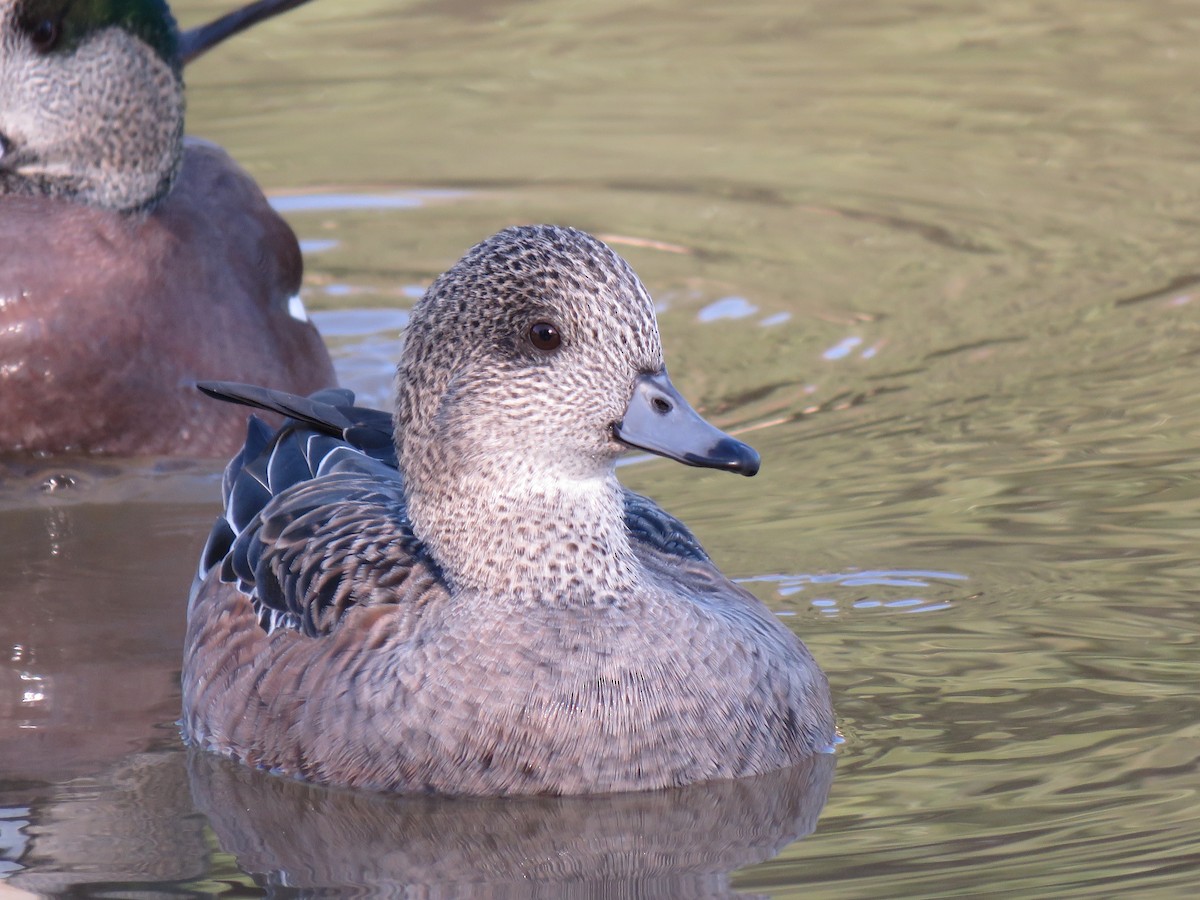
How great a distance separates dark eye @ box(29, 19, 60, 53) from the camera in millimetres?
7777

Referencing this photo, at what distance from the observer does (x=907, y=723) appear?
5.29 metres

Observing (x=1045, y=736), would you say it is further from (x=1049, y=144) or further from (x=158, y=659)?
(x=1049, y=144)

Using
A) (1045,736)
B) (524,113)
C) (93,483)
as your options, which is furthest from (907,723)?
(524,113)

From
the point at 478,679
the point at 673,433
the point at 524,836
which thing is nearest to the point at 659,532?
the point at 673,433

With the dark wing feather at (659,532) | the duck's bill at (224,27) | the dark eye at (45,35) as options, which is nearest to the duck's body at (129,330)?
the dark eye at (45,35)

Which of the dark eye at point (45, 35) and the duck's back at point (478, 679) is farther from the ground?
the dark eye at point (45, 35)

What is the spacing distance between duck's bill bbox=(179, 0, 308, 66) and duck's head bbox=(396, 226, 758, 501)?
11.7 feet

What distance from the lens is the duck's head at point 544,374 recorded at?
16.1 ft

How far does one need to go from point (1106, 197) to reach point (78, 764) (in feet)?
19.7

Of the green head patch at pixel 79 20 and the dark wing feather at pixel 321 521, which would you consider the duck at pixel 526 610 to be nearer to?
the dark wing feather at pixel 321 521

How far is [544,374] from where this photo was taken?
16.3 ft

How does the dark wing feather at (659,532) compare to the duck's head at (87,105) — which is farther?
the duck's head at (87,105)

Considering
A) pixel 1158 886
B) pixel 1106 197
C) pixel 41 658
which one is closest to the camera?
pixel 1158 886

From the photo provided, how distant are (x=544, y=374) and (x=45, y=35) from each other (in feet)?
11.7
